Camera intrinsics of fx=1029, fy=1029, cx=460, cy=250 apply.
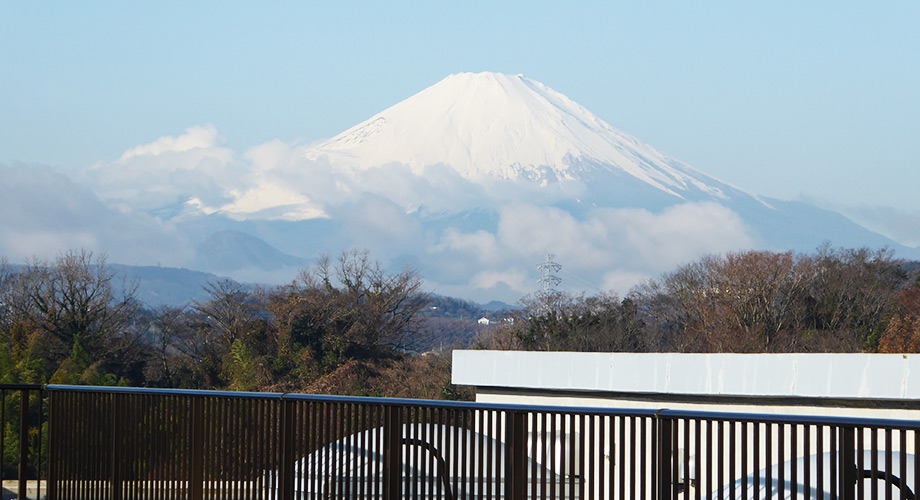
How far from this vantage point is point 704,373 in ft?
56.6

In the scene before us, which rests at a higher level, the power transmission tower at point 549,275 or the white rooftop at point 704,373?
the power transmission tower at point 549,275

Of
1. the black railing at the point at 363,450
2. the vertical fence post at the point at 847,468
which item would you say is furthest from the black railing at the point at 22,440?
the vertical fence post at the point at 847,468

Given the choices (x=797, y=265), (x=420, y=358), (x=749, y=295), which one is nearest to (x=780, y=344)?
(x=749, y=295)

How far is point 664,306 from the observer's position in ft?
224

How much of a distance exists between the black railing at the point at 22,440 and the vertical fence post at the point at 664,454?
442 centimetres

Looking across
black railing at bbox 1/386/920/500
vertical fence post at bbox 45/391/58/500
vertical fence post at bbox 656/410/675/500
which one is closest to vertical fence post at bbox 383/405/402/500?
black railing at bbox 1/386/920/500

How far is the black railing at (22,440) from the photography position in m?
7.91

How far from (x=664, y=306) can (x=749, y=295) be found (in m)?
6.74

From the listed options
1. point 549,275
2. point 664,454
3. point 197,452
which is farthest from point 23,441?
point 549,275

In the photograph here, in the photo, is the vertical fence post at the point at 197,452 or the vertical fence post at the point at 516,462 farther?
the vertical fence post at the point at 197,452

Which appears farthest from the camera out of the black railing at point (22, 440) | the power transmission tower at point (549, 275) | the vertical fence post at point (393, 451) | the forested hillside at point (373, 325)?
the power transmission tower at point (549, 275)

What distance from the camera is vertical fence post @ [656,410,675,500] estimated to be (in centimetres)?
556

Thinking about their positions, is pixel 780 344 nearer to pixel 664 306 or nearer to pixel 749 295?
pixel 749 295

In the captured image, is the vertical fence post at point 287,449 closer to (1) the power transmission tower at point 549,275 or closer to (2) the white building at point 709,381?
(2) the white building at point 709,381
